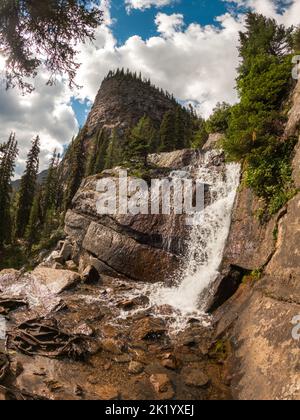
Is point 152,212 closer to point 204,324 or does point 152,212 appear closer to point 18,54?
point 204,324

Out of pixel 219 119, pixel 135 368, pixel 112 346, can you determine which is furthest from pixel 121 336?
pixel 219 119

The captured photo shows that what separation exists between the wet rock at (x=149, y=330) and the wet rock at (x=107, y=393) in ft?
10.3

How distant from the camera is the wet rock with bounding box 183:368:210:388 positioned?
8000 millimetres

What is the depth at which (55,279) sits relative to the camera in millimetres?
16266

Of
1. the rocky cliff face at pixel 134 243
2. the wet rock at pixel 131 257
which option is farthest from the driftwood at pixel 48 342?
the rocky cliff face at pixel 134 243

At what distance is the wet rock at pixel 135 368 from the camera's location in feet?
27.8

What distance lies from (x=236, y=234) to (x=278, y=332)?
6.84 metres

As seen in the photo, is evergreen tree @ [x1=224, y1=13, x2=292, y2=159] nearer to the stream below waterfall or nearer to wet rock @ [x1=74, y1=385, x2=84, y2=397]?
the stream below waterfall

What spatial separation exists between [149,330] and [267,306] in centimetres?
445

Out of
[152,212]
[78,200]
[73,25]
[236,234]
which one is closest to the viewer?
[73,25]

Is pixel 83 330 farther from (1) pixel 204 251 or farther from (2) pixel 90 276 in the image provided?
(1) pixel 204 251

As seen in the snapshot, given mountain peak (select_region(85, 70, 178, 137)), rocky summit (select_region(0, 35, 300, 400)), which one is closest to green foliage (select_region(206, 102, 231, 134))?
rocky summit (select_region(0, 35, 300, 400))
